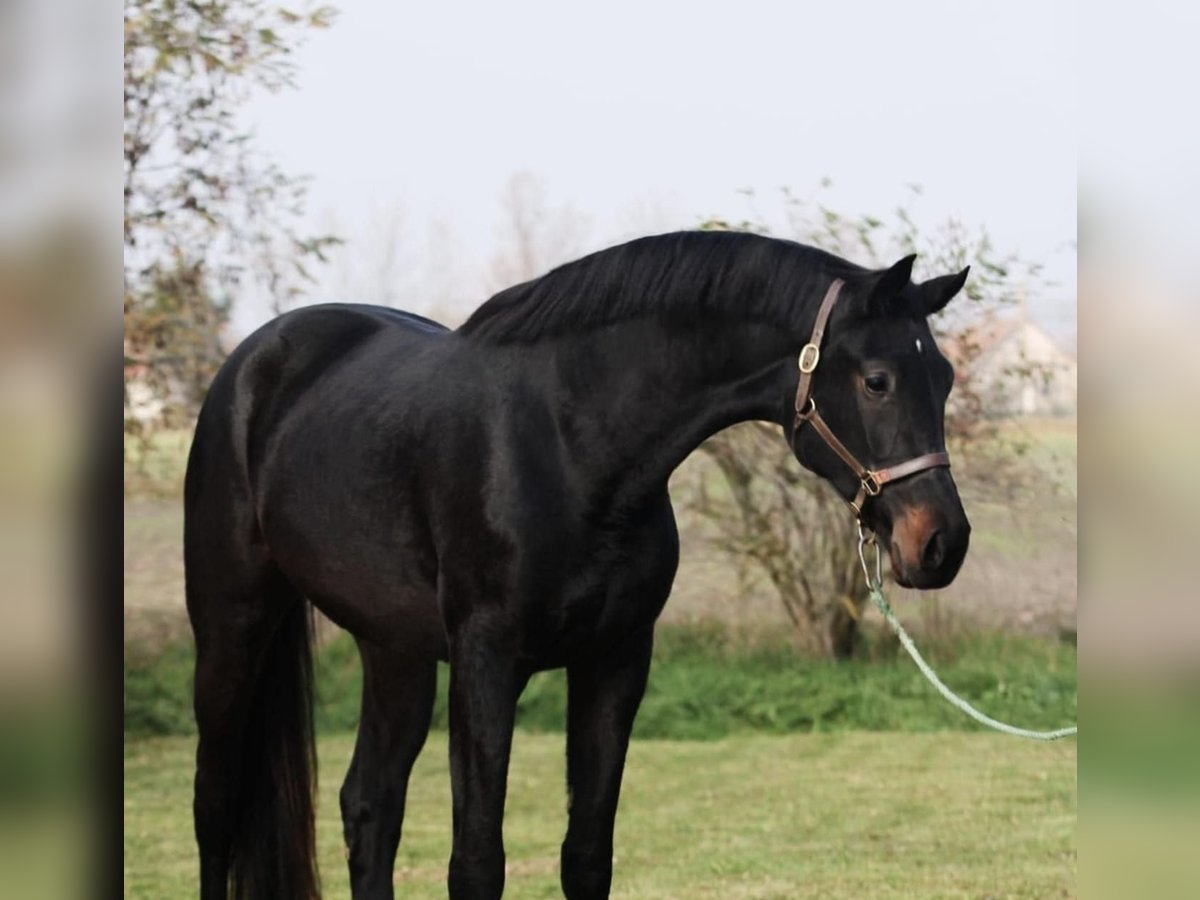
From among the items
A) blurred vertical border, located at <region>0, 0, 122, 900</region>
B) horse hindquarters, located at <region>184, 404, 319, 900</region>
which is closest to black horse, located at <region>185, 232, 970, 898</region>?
horse hindquarters, located at <region>184, 404, 319, 900</region>

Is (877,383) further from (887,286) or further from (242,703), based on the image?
(242,703)

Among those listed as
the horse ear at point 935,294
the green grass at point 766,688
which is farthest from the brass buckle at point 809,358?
the green grass at point 766,688

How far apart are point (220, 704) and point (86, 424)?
3231mm

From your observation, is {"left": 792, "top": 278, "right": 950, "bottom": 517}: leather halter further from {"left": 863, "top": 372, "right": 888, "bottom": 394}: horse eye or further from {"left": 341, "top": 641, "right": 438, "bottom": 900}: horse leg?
{"left": 341, "top": 641, "right": 438, "bottom": 900}: horse leg

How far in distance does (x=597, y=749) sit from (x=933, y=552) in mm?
986

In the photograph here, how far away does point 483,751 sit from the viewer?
3348 mm

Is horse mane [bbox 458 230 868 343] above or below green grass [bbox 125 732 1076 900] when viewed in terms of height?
above

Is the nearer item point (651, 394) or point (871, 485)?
point (871, 485)

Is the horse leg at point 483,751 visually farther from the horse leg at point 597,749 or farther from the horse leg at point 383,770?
the horse leg at point 383,770

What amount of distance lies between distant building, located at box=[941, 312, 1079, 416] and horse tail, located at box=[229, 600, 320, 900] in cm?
557

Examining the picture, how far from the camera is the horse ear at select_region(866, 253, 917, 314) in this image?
3.03 meters

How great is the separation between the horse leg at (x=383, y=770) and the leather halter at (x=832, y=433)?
1545 mm

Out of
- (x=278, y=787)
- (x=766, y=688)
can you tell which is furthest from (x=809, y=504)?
(x=278, y=787)

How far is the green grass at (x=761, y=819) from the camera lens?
6.12 metres
